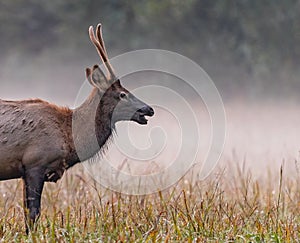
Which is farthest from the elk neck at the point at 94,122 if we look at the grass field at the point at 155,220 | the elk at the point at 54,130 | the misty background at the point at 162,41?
the misty background at the point at 162,41

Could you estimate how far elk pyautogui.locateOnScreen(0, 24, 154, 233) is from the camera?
23.0ft

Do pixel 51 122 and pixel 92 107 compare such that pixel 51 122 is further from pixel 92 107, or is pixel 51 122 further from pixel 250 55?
pixel 250 55

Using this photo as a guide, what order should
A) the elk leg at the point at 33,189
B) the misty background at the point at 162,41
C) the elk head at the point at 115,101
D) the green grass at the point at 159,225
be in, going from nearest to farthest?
the green grass at the point at 159,225
the elk leg at the point at 33,189
the elk head at the point at 115,101
the misty background at the point at 162,41

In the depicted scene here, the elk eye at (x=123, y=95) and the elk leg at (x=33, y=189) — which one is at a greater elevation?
the elk eye at (x=123, y=95)

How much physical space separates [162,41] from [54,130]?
16.2m

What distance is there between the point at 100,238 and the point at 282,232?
1.37 m

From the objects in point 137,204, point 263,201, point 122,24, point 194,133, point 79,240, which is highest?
point 122,24

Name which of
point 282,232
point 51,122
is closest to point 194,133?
point 51,122

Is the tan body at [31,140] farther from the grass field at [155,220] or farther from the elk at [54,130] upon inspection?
the grass field at [155,220]

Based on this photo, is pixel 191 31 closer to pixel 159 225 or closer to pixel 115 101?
pixel 115 101

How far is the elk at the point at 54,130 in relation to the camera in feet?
23.0

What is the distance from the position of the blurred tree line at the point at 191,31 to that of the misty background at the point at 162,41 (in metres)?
0.03

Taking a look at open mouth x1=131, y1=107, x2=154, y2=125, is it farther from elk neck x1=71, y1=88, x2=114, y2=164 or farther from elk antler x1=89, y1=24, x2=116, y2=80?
elk antler x1=89, y1=24, x2=116, y2=80

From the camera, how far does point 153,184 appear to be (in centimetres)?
846
